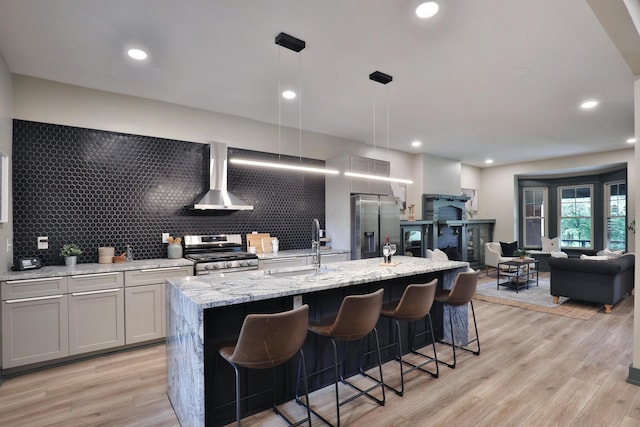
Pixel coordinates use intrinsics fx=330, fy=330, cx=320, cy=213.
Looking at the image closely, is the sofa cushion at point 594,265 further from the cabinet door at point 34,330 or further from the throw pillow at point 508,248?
the cabinet door at point 34,330

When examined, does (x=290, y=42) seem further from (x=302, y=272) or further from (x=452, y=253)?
(x=452, y=253)

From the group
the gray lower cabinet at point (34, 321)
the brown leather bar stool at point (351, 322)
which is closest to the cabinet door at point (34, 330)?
the gray lower cabinet at point (34, 321)

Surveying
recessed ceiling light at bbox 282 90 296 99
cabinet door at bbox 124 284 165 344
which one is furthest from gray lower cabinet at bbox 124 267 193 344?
recessed ceiling light at bbox 282 90 296 99

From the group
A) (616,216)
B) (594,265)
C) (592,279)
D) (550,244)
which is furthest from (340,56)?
(616,216)

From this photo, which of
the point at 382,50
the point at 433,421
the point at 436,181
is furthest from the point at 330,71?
the point at 436,181

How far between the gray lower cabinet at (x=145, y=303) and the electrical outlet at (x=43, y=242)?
922mm

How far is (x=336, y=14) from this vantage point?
2.41 m

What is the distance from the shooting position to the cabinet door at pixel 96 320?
10.6 ft

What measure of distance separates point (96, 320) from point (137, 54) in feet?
8.58

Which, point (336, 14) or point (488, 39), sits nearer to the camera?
point (336, 14)

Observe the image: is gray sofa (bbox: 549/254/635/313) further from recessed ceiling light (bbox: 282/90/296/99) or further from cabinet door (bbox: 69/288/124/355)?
cabinet door (bbox: 69/288/124/355)

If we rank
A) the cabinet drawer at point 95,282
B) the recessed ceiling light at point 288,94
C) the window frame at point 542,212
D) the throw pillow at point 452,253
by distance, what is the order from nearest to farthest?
the cabinet drawer at point 95,282, the recessed ceiling light at point 288,94, the throw pillow at point 452,253, the window frame at point 542,212

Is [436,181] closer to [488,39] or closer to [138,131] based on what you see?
[488,39]

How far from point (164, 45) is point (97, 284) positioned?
2.40 m
